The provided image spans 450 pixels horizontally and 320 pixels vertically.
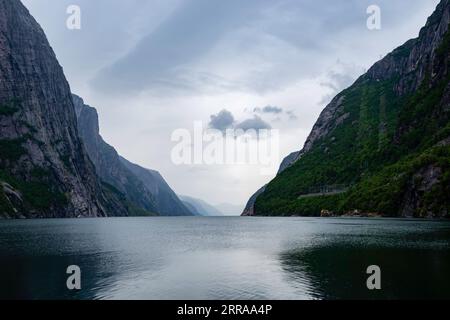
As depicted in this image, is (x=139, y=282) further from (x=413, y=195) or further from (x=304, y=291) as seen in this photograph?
(x=413, y=195)

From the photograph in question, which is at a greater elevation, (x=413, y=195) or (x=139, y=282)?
(x=413, y=195)

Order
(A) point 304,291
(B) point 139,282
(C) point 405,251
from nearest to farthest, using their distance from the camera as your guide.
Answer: (A) point 304,291, (B) point 139,282, (C) point 405,251

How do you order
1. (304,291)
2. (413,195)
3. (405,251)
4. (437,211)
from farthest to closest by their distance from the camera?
(413,195) → (437,211) → (405,251) → (304,291)
